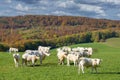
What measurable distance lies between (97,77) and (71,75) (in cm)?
242

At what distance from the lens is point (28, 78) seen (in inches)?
953

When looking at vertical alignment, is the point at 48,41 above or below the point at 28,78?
below

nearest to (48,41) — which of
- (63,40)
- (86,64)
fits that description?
(63,40)

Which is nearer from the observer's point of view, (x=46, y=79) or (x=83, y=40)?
(x=46, y=79)

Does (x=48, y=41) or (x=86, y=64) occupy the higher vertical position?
(x=86, y=64)

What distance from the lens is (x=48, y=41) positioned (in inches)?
4756

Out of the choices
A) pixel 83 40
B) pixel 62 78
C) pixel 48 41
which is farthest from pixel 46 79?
pixel 83 40

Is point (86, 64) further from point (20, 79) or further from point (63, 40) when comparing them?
point (63, 40)

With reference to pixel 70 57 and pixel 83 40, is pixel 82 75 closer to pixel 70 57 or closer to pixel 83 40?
pixel 70 57

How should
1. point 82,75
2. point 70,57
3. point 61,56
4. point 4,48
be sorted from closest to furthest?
point 82,75 < point 70,57 < point 61,56 < point 4,48

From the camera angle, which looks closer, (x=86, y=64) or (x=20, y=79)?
(x=20, y=79)

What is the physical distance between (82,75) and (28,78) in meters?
4.34

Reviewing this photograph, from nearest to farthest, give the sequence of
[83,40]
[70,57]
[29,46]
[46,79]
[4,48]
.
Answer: [46,79] → [70,57] → [4,48] → [29,46] → [83,40]

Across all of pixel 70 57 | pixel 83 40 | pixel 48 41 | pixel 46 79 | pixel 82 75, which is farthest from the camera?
pixel 83 40
